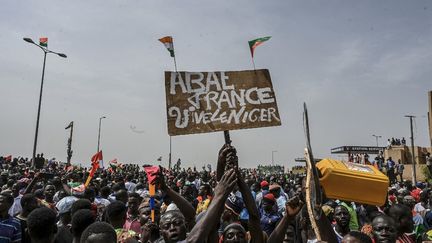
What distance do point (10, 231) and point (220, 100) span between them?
2.77m

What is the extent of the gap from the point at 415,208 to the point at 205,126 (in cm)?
674

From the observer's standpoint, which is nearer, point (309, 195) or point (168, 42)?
point (309, 195)

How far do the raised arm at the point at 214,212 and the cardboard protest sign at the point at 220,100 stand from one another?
887mm

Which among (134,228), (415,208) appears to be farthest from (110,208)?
(415,208)

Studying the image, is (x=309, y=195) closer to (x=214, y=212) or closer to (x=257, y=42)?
(x=214, y=212)

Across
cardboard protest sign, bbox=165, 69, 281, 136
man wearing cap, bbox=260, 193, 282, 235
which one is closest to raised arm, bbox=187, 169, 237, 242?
cardboard protest sign, bbox=165, 69, 281, 136

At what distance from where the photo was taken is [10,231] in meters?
4.46

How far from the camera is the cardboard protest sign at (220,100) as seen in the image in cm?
392

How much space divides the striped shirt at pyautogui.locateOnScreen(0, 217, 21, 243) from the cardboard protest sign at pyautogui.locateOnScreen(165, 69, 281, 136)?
228 cm

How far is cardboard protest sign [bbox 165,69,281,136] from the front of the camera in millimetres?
3920

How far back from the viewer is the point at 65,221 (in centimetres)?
557

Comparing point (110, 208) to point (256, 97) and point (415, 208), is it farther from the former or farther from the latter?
point (415, 208)

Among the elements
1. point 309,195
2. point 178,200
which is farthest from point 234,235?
point 178,200

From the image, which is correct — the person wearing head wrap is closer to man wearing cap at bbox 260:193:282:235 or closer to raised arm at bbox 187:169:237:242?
raised arm at bbox 187:169:237:242
